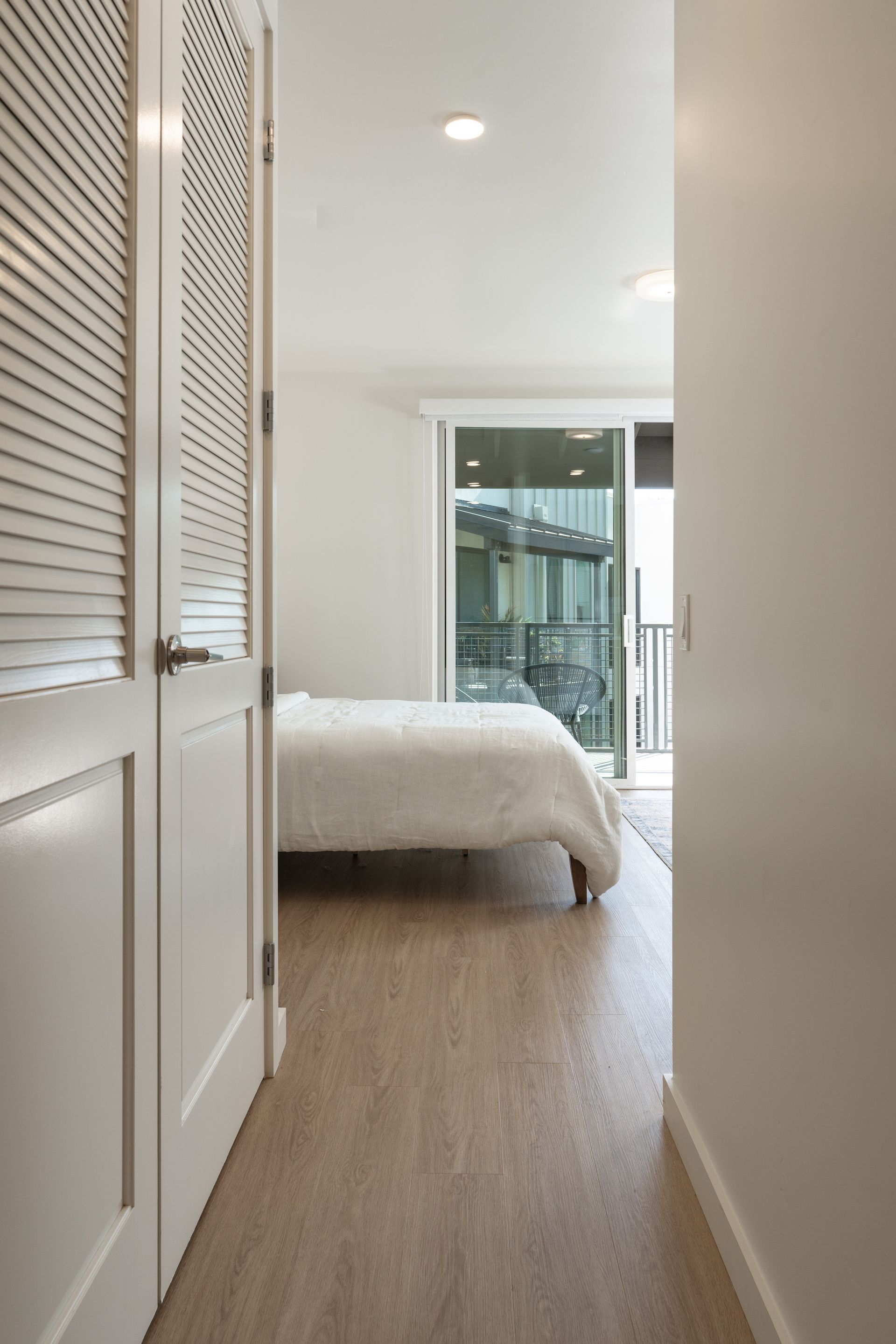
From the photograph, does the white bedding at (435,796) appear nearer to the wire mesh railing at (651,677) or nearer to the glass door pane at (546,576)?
the glass door pane at (546,576)

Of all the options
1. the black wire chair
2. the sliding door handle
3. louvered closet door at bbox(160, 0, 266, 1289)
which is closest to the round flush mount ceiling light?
the black wire chair

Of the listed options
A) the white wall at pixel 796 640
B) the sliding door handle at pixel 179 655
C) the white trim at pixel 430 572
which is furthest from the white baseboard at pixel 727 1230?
the white trim at pixel 430 572

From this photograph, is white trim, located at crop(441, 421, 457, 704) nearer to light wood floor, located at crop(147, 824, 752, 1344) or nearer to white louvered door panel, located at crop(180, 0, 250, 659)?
light wood floor, located at crop(147, 824, 752, 1344)

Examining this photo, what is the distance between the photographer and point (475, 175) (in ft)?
10.2

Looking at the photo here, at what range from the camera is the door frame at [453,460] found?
533 centimetres

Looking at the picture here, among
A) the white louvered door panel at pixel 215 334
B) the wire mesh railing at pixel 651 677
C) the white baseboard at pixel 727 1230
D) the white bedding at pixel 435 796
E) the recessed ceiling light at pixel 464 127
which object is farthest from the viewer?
the wire mesh railing at pixel 651 677

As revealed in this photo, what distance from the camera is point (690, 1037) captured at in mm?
1642

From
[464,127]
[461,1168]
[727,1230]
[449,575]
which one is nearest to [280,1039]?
[461,1168]

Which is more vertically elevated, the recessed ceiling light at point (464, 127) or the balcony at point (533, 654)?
the recessed ceiling light at point (464, 127)

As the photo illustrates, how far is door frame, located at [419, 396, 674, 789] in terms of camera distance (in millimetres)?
5328

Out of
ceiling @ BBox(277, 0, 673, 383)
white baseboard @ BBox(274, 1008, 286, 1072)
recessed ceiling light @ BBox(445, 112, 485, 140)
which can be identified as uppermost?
ceiling @ BBox(277, 0, 673, 383)

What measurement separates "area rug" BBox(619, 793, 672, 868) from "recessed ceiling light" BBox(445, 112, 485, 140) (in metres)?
2.66

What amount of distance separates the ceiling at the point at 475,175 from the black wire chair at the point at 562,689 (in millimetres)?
1931

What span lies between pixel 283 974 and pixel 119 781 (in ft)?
5.21
